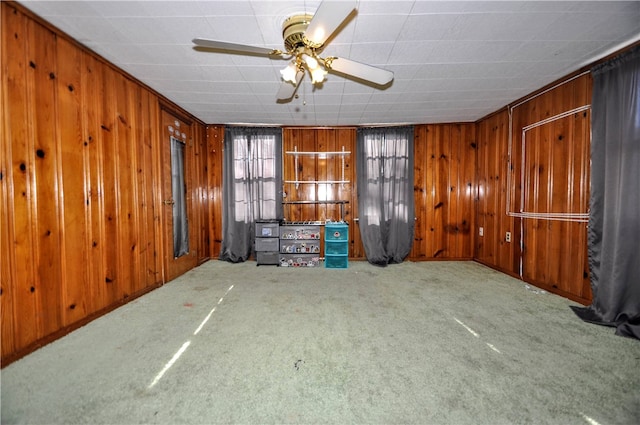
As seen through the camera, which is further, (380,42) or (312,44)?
(380,42)

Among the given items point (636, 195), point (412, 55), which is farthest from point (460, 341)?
point (412, 55)

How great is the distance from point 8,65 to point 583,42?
4360 millimetres

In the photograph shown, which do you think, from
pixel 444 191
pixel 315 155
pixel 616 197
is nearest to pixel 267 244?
pixel 315 155

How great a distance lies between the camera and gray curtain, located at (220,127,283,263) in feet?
14.4

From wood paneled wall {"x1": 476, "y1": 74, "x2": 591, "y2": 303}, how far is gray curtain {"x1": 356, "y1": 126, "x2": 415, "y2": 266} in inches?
49.2

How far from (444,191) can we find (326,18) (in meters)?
3.93

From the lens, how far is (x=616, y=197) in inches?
85.2

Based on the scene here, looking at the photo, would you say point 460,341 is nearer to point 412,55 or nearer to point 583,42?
point 412,55

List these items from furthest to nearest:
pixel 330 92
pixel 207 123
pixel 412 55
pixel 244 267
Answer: pixel 207 123 → pixel 244 267 → pixel 330 92 → pixel 412 55

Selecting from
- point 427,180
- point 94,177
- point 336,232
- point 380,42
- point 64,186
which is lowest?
point 336,232

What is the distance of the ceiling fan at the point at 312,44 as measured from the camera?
1259 millimetres

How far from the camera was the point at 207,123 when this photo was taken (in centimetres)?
440

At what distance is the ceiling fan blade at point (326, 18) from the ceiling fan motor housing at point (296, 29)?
0.23 metres

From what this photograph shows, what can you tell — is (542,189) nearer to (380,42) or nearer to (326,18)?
(380,42)
